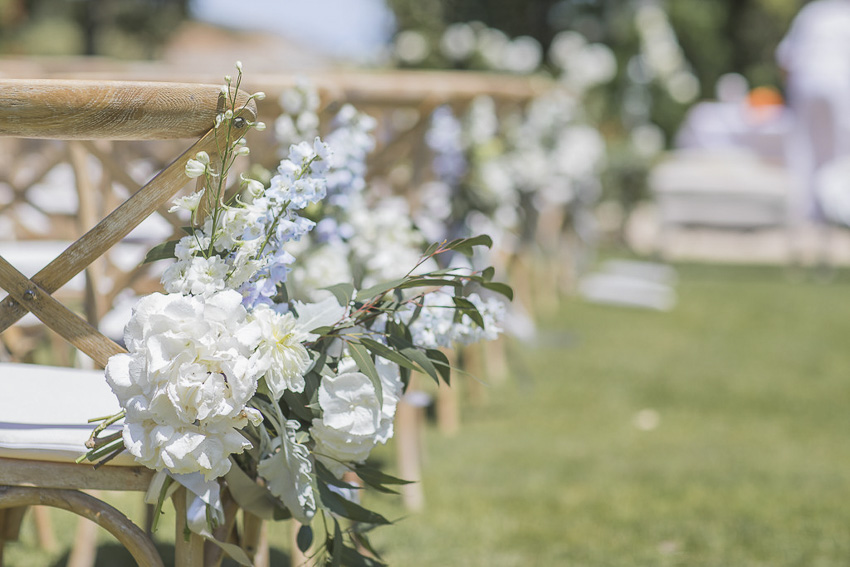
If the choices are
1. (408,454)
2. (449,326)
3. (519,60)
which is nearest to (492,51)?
(519,60)

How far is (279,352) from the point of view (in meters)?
1.31

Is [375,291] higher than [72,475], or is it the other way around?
[375,291]

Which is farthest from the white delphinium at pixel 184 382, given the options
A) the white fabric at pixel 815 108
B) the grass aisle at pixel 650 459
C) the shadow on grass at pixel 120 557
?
the white fabric at pixel 815 108

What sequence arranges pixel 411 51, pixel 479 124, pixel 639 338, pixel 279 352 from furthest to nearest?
1. pixel 411 51
2. pixel 639 338
3. pixel 479 124
4. pixel 279 352

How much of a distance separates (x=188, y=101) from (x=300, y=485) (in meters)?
0.55

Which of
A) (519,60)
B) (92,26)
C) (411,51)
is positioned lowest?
(519,60)

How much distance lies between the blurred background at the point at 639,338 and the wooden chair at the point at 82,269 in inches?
20.9

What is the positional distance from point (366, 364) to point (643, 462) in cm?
222

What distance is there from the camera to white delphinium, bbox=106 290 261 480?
1.21 metres

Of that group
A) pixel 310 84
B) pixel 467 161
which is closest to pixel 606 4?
pixel 467 161

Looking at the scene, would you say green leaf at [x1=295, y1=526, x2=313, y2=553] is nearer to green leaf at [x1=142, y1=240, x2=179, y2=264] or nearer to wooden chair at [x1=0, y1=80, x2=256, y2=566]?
wooden chair at [x1=0, y1=80, x2=256, y2=566]

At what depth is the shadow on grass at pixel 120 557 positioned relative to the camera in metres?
2.43

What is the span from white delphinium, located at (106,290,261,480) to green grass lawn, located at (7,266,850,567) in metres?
0.65

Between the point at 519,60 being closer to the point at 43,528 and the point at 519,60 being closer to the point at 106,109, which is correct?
the point at 43,528
